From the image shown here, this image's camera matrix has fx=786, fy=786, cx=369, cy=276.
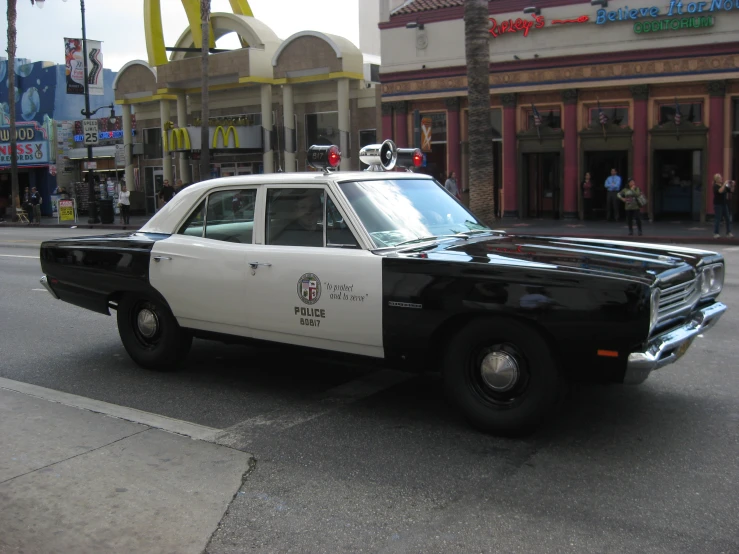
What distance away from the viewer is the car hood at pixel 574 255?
476 cm

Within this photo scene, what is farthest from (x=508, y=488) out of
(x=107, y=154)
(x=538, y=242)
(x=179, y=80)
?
(x=107, y=154)

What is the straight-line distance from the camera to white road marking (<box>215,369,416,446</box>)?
5.34 metres

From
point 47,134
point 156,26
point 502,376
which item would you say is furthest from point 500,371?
point 47,134

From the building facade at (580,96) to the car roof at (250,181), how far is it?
20507 mm

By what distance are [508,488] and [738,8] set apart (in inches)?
917

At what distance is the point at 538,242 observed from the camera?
598 centimetres

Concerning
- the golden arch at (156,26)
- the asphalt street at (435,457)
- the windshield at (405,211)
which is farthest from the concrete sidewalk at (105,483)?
the golden arch at (156,26)

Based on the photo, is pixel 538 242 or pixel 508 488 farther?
pixel 538 242

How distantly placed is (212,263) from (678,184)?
22.3m

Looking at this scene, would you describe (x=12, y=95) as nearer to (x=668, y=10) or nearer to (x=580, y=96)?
(x=580, y=96)

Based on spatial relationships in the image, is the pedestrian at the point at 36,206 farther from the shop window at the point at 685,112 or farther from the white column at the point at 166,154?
the shop window at the point at 685,112

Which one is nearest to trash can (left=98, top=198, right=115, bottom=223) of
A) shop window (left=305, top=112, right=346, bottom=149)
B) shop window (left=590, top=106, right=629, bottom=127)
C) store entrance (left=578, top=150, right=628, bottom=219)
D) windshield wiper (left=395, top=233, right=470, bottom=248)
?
shop window (left=305, top=112, right=346, bottom=149)

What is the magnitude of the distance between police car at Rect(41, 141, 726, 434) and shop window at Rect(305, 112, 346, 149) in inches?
1044

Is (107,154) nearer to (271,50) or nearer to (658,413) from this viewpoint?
(271,50)
